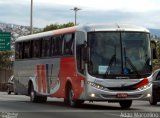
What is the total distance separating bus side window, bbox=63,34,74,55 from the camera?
22.9 m

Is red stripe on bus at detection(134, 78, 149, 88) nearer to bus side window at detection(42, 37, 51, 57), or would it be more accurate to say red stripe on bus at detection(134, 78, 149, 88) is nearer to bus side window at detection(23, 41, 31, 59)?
bus side window at detection(42, 37, 51, 57)

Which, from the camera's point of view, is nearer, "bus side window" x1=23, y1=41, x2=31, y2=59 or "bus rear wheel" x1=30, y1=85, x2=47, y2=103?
"bus rear wheel" x1=30, y1=85, x2=47, y2=103

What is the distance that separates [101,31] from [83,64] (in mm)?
1478

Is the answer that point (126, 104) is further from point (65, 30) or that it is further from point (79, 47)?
point (65, 30)

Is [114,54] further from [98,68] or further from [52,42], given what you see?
[52,42]

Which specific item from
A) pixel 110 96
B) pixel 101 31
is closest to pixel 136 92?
pixel 110 96

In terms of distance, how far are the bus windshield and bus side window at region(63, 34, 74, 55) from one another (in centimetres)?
152

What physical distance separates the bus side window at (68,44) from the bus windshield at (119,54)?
1525 millimetres

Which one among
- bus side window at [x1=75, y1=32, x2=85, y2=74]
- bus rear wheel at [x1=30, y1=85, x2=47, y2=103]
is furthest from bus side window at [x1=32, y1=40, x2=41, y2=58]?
bus side window at [x1=75, y1=32, x2=85, y2=74]

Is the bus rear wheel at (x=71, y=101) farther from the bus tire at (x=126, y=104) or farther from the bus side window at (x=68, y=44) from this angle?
the bus tire at (x=126, y=104)

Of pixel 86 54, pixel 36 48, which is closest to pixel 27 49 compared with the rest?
pixel 36 48

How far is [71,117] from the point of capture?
58.2 ft

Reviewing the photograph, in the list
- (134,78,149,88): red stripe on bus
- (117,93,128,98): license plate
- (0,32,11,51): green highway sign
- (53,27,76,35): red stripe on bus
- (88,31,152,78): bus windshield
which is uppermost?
(0,32,11,51): green highway sign

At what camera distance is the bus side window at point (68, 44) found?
22.9 m
